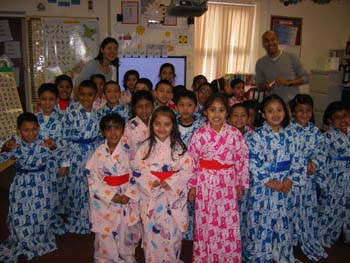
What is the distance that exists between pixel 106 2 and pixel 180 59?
4.48 ft

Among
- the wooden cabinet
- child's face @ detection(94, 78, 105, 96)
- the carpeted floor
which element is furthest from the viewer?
the wooden cabinet

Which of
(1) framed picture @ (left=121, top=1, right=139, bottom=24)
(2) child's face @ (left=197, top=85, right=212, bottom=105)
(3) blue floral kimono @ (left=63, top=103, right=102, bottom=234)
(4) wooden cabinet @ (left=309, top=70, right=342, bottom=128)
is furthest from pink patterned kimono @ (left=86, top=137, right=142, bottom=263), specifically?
(4) wooden cabinet @ (left=309, top=70, right=342, bottom=128)

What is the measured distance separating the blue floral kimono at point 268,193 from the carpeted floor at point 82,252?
0.41 meters

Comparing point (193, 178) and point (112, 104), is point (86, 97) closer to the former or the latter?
point (112, 104)

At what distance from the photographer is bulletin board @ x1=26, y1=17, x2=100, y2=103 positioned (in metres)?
4.79

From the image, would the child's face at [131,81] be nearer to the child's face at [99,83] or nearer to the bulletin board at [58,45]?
the child's face at [99,83]

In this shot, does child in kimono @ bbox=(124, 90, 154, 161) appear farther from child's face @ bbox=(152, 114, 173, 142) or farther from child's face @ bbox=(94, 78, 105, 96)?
child's face @ bbox=(94, 78, 105, 96)

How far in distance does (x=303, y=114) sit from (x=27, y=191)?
2.09m

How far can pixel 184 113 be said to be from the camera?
2.54m

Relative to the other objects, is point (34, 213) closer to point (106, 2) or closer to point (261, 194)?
point (261, 194)

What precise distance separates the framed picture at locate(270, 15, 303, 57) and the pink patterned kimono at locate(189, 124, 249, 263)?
180 inches

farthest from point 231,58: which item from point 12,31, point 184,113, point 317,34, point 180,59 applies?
point 184,113

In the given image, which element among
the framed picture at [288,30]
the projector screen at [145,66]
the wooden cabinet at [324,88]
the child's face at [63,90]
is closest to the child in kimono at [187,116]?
the child's face at [63,90]

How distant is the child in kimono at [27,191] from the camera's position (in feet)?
8.10
